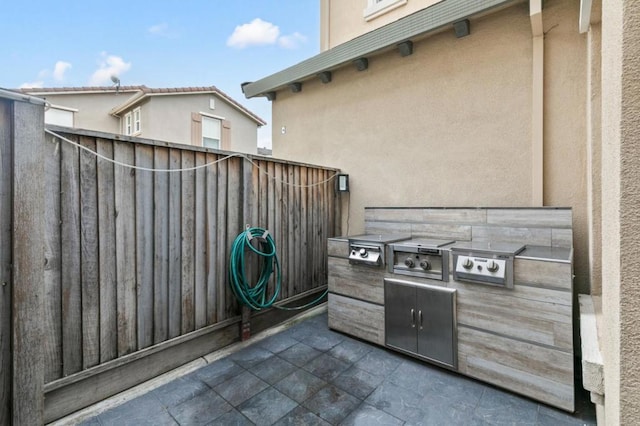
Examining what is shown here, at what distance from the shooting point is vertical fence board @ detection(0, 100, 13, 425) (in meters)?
1.75

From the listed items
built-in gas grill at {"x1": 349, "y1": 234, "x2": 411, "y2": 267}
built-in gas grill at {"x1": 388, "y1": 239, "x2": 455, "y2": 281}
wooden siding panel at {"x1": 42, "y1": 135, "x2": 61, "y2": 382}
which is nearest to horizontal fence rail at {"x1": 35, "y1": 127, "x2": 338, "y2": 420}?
wooden siding panel at {"x1": 42, "y1": 135, "x2": 61, "y2": 382}

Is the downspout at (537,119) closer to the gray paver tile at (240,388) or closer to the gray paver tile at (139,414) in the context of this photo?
the gray paver tile at (240,388)

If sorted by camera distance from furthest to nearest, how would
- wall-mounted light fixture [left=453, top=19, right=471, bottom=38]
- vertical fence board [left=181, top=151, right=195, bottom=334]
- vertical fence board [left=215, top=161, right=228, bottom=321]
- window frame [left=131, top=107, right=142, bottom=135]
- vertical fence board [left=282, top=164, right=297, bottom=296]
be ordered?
window frame [left=131, top=107, right=142, bottom=135], vertical fence board [left=282, top=164, right=297, bottom=296], wall-mounted light fixture [left=453, top=19, right=471, bottom=38], vertical fence board [left=215, top=161, right=228, bottom=321], vertical fence board [left=181, top=151, right=195, bottom=334]

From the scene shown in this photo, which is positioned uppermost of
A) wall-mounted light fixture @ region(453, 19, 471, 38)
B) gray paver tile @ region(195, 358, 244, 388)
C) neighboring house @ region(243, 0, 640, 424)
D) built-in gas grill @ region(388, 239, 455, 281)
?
wall-mounted light fixture @ region(453, 19, 471, 38)

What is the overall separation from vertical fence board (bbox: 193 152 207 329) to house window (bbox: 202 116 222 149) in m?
8.57

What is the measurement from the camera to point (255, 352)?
2943 millimetres

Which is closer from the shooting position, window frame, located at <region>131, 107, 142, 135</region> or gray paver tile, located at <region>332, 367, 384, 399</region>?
gray paver tile, located at <region>332, 367, 384, 399</region>

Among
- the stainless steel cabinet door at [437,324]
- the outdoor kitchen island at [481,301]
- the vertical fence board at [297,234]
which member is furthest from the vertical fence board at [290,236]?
the stainless steel cabinet door at [437,324]

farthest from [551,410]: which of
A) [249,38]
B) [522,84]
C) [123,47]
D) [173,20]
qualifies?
[249,38]

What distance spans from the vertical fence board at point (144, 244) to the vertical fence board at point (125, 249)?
0.04 m

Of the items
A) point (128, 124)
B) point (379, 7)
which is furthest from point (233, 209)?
point (128, 124)

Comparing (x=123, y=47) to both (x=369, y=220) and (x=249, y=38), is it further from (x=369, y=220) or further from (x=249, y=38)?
(x=369, y=220)

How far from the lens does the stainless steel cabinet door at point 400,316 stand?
108 inches

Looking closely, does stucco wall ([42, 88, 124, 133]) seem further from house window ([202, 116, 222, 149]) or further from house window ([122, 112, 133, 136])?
house window ([202, 116, 222, 149])
